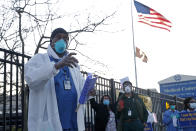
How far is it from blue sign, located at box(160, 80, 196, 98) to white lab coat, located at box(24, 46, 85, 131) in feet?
98.7

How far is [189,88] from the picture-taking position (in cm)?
3170

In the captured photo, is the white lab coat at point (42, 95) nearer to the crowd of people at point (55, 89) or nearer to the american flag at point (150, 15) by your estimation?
the crowd of people at point (55, 89)

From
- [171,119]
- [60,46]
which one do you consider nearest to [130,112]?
[60,46]

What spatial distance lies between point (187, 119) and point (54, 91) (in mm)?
8498

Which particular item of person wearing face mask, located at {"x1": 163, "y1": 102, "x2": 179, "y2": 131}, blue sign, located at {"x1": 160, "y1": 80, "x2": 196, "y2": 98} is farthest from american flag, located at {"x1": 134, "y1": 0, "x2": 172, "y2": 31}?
blue sign, located at {"x1": 160, "y1": 80, "x2": 196, "y2": 98}

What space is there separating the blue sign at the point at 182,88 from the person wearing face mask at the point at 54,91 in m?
29.8

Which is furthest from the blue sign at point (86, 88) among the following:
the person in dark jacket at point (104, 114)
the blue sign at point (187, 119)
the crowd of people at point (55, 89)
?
the blue sign at point (187, 119)

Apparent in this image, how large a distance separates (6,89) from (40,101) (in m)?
1.70

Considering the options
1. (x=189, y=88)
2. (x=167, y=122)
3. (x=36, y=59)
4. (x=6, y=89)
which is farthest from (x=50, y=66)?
(x=189, y=88)

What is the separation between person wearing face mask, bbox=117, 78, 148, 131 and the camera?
7133 millimetres

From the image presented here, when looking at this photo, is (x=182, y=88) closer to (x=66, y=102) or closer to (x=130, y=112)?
(x=130, y=112)

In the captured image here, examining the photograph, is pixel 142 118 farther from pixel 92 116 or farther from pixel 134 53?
pixel 134 53

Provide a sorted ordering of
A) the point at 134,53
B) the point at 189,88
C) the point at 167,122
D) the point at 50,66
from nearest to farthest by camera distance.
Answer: the point at 50,66 → the point at 167,122 → the point at 134,53 → the point at 189,88

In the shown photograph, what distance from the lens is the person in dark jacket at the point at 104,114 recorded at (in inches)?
291
